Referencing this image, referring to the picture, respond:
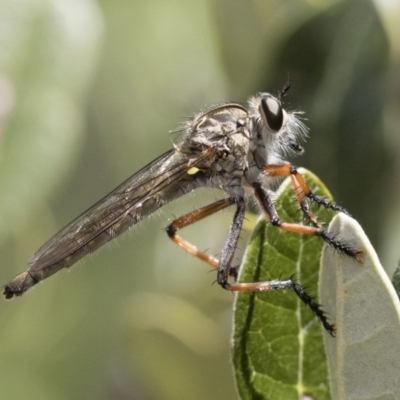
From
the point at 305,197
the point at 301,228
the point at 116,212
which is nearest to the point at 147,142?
the point at 116,212

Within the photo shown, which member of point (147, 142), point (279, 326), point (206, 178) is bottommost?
point (279, 326)

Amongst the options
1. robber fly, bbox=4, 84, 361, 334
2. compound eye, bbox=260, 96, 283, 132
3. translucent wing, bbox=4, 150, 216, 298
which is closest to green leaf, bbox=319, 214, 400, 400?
robber fly, bbox=4, 84, 361, 334

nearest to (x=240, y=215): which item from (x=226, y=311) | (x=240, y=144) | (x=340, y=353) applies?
(x=240, y=144)

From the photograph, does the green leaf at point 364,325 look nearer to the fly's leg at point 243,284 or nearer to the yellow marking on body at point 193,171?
the fly's leg at point 243,284

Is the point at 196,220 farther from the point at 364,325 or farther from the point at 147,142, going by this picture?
Answer: the point at 364,325

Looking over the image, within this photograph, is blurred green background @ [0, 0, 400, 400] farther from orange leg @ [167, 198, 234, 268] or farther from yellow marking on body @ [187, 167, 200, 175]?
yellow marking on body @ [187, 167, 200, 175]

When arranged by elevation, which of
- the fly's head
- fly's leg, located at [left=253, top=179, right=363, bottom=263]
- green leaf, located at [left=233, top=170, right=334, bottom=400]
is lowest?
green leaf, located at [left=233, top=170, right=334, bottom=400]
